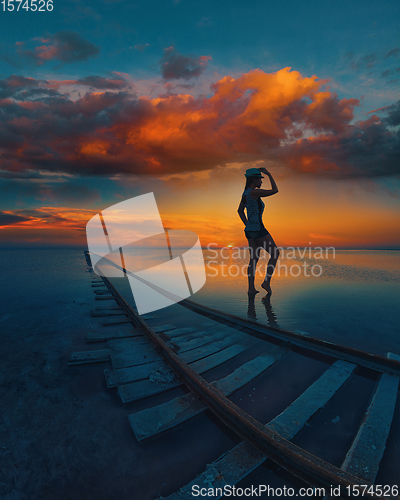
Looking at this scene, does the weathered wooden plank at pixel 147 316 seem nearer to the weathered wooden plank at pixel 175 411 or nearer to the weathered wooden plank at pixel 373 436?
the weathered wooden plank at pixel 175 411

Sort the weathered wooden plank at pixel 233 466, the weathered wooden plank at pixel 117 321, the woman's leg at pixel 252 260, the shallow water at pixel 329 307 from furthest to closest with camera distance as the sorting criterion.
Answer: the woman's leg at pixel 252 260 → the weathered wooden plank at pixel 117 321 → the shallow water at pixel 329 307 → the weathered wooden plank at pixel 233 466

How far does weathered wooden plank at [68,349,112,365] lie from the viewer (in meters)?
3.18

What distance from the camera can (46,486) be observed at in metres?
1.52

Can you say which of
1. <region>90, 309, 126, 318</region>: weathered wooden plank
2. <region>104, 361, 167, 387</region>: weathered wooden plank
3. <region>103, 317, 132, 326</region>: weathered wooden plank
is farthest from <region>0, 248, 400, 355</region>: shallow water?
<region>104, 361, 167, 387</region>: weathered wooden plank

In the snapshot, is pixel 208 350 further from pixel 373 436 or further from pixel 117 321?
pixel 117 321

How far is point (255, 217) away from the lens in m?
6.51

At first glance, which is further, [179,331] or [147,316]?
[147,316]

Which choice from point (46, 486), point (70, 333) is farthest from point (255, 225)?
point (46, 486)

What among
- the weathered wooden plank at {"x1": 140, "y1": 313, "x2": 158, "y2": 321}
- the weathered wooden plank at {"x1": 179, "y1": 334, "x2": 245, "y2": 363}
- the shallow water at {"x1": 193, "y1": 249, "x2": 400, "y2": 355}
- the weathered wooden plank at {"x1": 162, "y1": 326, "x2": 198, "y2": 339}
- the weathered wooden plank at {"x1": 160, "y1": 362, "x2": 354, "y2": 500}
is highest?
the weathered wooden plank at {"x1": 160, "y1": 362, "x2": 354, "y2": 500}

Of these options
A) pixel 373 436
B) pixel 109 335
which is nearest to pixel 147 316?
pixel 109 335

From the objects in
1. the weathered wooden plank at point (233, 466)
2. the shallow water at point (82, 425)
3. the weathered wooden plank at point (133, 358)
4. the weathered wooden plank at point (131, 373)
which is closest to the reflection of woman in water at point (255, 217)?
the shallow water at point (82, 425)

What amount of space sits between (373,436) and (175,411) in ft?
5.56

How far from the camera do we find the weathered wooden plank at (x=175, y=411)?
6.47 feet

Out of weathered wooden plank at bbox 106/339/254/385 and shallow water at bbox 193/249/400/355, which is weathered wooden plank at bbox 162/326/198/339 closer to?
weathered wooden plank at bbox 106/339/254/385
